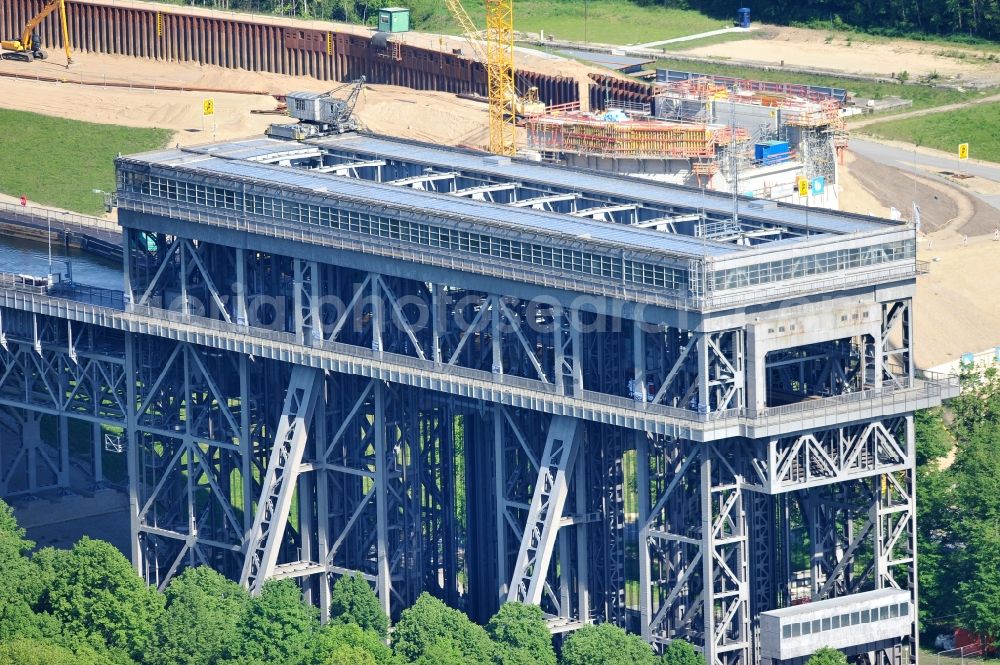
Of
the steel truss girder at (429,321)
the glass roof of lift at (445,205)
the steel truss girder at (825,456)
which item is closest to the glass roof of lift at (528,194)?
the glass roof of lift at (445,205)

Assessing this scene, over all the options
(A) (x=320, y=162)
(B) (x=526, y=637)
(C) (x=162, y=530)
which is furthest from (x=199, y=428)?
(B) (x=526, y=637)

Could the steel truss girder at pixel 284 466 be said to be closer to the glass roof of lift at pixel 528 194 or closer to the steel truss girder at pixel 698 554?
the glass roof of lift at pixel 528 194

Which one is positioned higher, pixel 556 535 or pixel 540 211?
pixel 540 211

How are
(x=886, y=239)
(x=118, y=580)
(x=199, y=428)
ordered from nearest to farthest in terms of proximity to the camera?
(x=886, y=239) < (x=118, y=580) < (x=199, y=428)

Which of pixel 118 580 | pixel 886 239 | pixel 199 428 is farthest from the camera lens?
pixel 199 428

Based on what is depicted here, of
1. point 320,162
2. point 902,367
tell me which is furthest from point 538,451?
point 320,162

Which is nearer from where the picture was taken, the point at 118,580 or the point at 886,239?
the point at 886,239

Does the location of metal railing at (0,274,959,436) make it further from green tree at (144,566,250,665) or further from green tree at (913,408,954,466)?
green tree at (144,566,250,665)

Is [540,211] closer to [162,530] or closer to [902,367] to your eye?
[902,367]
